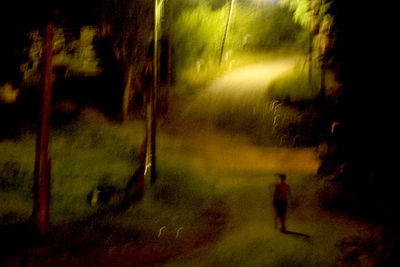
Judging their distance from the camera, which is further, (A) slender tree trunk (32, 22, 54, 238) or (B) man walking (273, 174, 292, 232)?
(B) man walking (273, 174, 292, 232)

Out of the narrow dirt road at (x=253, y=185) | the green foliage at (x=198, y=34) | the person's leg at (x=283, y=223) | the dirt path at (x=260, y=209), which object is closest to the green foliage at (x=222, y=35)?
the green foliage at (x=198, y=34)

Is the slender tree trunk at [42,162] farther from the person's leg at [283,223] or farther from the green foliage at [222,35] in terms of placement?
the green foliage at [222,35]

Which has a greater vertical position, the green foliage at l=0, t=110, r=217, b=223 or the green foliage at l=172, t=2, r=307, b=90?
the green foliage at l=172, t=2, r=307, b=90

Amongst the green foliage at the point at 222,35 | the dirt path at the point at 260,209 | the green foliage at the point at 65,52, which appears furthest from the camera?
the green foliage at the point at 222,35

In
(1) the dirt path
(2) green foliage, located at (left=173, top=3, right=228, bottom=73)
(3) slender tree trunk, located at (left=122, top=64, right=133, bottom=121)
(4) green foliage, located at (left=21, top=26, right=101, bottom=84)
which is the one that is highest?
(2) green foliage, located at (left=173, top=3, right=228, bottom=73)

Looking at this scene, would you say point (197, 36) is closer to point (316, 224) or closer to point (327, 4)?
point (327, 4)

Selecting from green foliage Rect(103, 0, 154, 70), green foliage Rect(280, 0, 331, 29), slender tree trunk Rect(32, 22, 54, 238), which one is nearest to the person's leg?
slender tree trunk Rect(32, 22, 54, 238)

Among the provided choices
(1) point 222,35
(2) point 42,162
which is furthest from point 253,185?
(1) point 222,35

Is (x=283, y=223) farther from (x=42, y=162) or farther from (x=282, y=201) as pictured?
(x=42, y=162)

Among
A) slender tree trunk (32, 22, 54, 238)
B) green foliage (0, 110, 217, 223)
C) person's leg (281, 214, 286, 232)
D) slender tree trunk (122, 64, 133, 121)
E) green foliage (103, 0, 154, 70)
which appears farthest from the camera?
slender tree trunk (122, 64, 133, 121)

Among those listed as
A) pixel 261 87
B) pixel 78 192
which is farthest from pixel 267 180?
pixel 261 87

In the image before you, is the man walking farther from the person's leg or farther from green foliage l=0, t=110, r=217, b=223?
green foliage l=0, t=110, r=217, b=223

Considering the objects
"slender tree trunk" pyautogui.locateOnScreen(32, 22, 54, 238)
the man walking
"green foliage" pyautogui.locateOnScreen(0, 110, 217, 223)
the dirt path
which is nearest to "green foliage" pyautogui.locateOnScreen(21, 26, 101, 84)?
"green foliage" pyautogui.locateOnScreen(0, 110, 217, 223)

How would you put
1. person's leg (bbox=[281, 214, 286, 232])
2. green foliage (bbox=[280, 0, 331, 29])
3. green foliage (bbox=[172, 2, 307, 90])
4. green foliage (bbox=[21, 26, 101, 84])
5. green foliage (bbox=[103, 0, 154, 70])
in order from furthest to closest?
green foliage (bbox=[172, 2, 307, 90]), green foliage (bbox=[21, 26, 101, 84]), green foliage (bbox=[103, 0, 154, 70]), green foliage (bbox=[280, 0, 331, 29]), person's leg (bbox=[281, 214, 286, 232])
